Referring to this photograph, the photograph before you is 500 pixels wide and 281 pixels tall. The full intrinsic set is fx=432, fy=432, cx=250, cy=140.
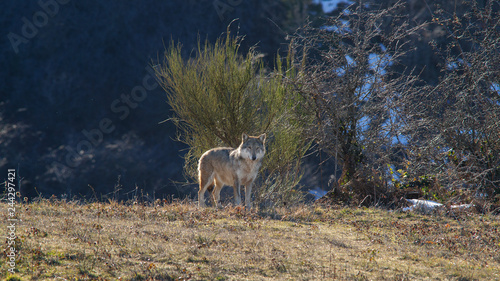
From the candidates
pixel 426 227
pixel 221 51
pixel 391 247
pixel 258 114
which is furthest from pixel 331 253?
pixel 221 51

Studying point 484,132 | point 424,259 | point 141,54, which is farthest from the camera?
point 141,54

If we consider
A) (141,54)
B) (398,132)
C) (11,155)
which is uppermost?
(141,54)

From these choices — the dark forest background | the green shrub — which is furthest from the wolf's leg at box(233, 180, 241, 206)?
the dark forest background

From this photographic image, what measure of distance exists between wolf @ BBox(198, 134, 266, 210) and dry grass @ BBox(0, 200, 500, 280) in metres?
1.32

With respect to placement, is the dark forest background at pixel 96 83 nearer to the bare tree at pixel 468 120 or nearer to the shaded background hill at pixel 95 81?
the shaded background hill at pixel 95 81

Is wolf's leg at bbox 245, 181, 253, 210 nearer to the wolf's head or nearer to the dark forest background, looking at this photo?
the wolf's head

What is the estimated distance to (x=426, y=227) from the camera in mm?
8328

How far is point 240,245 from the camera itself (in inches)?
245

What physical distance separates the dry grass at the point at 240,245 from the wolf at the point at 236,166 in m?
1.32

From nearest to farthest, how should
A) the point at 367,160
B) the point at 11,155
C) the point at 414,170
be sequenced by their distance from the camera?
the point at 414,170 → the point at 367,160 → the point at 11,155

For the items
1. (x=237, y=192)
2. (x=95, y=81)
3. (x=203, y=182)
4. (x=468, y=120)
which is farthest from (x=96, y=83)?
(x=468, y=120)

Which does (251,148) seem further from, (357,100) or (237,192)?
(357,100)

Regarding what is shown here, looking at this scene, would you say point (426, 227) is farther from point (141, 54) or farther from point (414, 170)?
point (141, 54)

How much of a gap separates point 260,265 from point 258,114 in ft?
26.7
